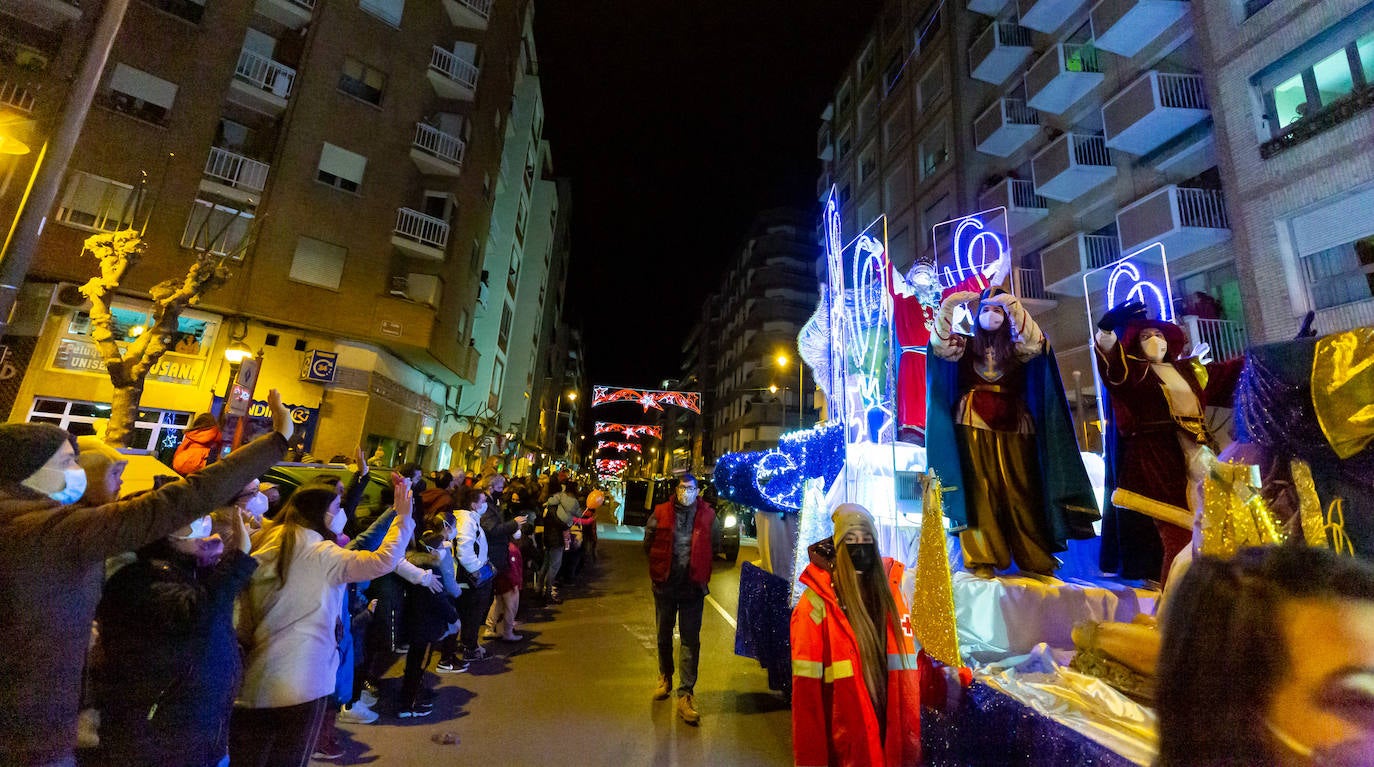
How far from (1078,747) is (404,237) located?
19.1 meters

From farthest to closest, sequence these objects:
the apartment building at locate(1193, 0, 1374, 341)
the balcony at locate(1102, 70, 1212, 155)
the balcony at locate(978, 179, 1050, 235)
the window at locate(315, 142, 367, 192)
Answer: the balcony at locate(978, 179, 1050, 235), the window at locate(315, 142, 367, 192), the balcony at locate(1102, 70, 1212, 155), the apartment building at locate(1193, 0, 1374, 341)

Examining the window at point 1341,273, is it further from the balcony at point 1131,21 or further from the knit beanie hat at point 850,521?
the knit beanie hat at point 850,521

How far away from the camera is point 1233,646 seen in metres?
0.87

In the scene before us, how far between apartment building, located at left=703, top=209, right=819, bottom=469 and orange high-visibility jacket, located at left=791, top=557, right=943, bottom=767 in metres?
36.0

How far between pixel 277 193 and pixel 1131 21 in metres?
21.9

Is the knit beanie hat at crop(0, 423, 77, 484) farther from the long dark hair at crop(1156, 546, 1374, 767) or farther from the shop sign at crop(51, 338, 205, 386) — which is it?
the shop sign at crop(51, 338, 205, 386)

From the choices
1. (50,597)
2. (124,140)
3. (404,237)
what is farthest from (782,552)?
(124,140)

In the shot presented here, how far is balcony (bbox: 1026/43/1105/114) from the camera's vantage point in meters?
14.7

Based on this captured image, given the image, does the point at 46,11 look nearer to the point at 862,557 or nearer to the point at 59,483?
the point at 59,483

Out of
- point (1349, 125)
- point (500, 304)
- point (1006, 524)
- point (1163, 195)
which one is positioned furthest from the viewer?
point (500, 304)

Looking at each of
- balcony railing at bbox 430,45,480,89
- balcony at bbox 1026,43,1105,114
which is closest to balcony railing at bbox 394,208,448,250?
balcony railing at bbox 430,45,480,89

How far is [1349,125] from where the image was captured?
9117 millimetres

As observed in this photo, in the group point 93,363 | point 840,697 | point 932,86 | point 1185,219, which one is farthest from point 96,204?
point 932,86

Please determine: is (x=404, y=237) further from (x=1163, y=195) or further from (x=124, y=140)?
(x=1163, y=195)
